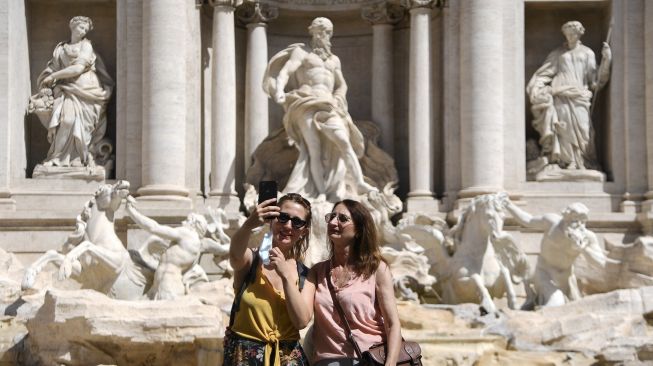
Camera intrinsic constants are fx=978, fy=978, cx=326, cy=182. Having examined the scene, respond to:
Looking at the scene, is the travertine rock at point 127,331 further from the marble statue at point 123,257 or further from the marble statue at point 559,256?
the marble statue at point 559,256

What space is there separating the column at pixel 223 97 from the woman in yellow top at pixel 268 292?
11873 mm

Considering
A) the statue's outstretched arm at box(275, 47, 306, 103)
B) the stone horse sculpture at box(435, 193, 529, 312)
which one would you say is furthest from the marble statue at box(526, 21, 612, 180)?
the statue's outstretched arm at box(275, 47, 306, 103)

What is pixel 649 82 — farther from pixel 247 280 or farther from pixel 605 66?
pixel 247 280

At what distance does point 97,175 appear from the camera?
56.5 feet

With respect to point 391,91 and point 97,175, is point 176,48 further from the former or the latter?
point 391,91

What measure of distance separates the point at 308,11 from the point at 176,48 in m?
3.22

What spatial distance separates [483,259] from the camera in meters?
13.9

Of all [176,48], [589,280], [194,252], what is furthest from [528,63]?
[194,252]

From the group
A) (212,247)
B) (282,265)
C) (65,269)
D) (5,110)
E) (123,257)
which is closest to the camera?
(282,265)

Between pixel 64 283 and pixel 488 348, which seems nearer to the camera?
pixel 488 348

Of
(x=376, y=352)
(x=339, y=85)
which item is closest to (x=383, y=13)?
(x=339, y=85)

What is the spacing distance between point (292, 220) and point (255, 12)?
13.2 metres

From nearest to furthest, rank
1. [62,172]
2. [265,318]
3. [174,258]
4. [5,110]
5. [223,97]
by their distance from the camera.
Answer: [265,318], [174,258], [5,110], [62,172], [223,97]

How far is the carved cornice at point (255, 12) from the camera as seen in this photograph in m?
18.0
